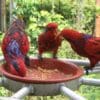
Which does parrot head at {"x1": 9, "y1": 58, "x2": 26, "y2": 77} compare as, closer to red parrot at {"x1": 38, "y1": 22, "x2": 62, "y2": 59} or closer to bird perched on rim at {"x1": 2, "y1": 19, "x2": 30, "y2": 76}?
bird perched on rim at {"x1": 2, "y1": 19, "x2": 30, "y2": 76}

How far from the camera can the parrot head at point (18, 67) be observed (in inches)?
55.8

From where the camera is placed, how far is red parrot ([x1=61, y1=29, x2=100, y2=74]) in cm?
168

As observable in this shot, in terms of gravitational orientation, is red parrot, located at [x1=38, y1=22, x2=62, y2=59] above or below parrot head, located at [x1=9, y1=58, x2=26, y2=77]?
above

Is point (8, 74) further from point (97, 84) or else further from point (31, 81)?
point (97, 84)

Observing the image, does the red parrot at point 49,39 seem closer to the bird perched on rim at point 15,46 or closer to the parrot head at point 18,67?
the bird perched on rim at point 15,46

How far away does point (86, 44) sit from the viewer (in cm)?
171

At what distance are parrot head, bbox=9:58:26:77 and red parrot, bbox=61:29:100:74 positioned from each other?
32 cm

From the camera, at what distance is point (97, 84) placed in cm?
155

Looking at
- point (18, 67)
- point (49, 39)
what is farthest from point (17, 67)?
point (49, 39)

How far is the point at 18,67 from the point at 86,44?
418 mm

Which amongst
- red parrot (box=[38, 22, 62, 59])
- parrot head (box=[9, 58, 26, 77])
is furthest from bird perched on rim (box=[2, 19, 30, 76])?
red parrot (box=[38, 22, 62, 59])

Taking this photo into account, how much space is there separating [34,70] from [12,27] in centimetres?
26

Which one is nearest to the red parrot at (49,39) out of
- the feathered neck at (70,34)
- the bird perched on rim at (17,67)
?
the feathered neck at (70,34)

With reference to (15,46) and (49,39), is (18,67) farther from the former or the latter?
(49,39)
